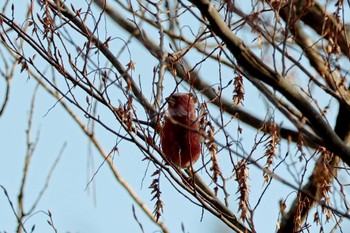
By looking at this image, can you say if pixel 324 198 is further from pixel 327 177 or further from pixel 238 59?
pixel 238 59

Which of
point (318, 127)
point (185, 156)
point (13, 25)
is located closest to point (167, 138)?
point (185, 156)

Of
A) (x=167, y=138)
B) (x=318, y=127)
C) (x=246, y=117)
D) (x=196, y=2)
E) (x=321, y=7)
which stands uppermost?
(x=321, y=7)

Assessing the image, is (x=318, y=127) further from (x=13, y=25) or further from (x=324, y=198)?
(x=13, y=25)

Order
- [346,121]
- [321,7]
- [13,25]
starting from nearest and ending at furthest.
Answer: [13,25] → [346,121] → [321,7]

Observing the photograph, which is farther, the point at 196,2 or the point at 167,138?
the point at 167,138

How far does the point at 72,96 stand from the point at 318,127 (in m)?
1.24

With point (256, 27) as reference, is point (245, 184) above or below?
below

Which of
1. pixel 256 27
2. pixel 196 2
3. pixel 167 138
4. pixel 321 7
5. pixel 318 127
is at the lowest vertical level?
pixel 318 127

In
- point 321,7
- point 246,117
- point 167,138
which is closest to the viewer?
point 167,138

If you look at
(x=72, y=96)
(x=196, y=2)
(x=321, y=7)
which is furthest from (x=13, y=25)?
(x=321, y=7)

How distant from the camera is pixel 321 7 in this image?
625 cm

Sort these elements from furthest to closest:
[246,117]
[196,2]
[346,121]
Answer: [246,117] < [346,121] < [196,2]

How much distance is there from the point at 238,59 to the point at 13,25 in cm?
136

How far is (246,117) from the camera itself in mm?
6934
